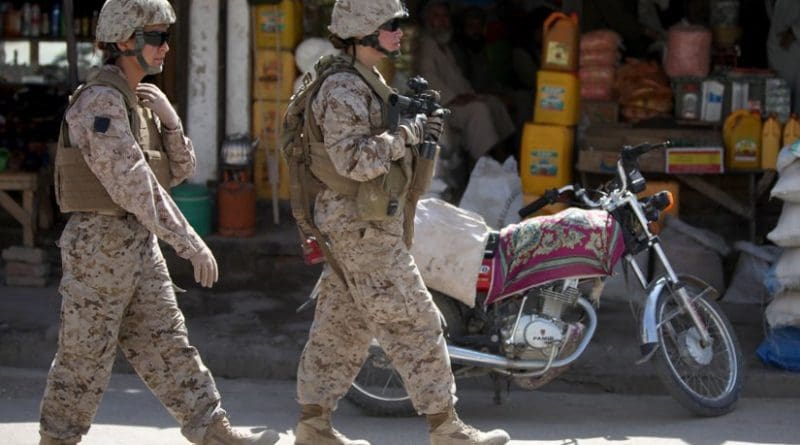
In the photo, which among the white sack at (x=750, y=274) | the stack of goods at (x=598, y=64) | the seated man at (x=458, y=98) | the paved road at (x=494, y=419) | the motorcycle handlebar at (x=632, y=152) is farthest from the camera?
the seated man at (x=458, y=98)

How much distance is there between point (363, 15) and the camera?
192 inches

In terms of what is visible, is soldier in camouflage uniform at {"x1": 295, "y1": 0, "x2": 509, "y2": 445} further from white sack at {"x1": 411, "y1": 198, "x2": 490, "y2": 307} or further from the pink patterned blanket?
the pink patterned blanket

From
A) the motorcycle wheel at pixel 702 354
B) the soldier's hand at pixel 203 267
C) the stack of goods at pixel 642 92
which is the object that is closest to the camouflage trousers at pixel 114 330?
the soldier's hand at pixel 203 267

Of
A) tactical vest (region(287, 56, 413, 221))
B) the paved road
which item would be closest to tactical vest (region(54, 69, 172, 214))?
tactical vest (region(287, 56, 413, 221))

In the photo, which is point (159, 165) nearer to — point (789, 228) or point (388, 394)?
point (388, 394)

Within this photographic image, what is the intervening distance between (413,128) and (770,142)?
14.5 ft

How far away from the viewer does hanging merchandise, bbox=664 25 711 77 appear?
361 inches

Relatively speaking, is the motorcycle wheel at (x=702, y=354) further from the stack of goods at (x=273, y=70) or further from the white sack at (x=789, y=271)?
the stack of goods at (x=273, y=70)

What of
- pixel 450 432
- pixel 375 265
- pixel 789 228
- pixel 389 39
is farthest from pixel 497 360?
pixel 789 228

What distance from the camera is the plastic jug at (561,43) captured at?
907 cm

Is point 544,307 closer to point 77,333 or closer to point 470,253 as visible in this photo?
point 470,253

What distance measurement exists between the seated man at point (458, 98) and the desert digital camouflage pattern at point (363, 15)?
16.8 feet

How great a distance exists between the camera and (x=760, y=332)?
7.47m

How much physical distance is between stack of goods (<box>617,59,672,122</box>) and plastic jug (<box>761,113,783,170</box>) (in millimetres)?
851
